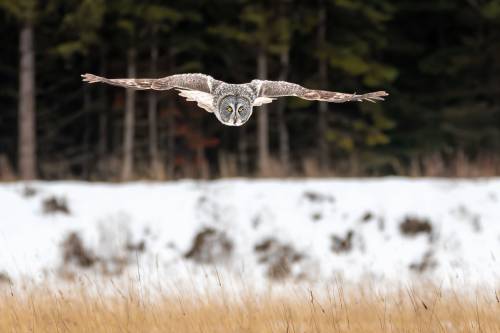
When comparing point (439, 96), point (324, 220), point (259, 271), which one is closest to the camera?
point (259, 271)

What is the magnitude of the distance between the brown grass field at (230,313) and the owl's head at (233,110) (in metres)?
2.22

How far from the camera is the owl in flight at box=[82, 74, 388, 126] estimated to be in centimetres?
340

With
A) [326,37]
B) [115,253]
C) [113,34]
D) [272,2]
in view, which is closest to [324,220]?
[115,253]

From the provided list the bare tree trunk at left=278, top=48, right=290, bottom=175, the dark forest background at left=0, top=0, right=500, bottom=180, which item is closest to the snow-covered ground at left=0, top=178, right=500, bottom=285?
the dark forest background at left=0, top=0, right=500, bottom=180

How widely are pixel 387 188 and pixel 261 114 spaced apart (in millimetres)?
5241

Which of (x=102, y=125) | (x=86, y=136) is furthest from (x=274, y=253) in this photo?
(x=86, y=136)

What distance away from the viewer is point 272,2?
16.6 meters

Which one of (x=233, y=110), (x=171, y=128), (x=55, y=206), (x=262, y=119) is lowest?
(x=55, y=206)

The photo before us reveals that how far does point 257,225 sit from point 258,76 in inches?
244

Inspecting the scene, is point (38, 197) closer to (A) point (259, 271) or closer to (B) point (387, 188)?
(A) point (259, 271)

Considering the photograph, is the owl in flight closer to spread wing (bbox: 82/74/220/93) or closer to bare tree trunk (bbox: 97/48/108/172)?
spread wing (bbox: 82/74/220/93)

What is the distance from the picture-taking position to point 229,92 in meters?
3.49

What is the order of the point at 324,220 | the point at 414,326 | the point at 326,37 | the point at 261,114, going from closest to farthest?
1. the point at 414,326
2. the point at 324,220
3. the point at 261,114
4. the point at 326,37

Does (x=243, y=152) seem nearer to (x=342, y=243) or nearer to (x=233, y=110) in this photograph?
(x=342, y=243)
